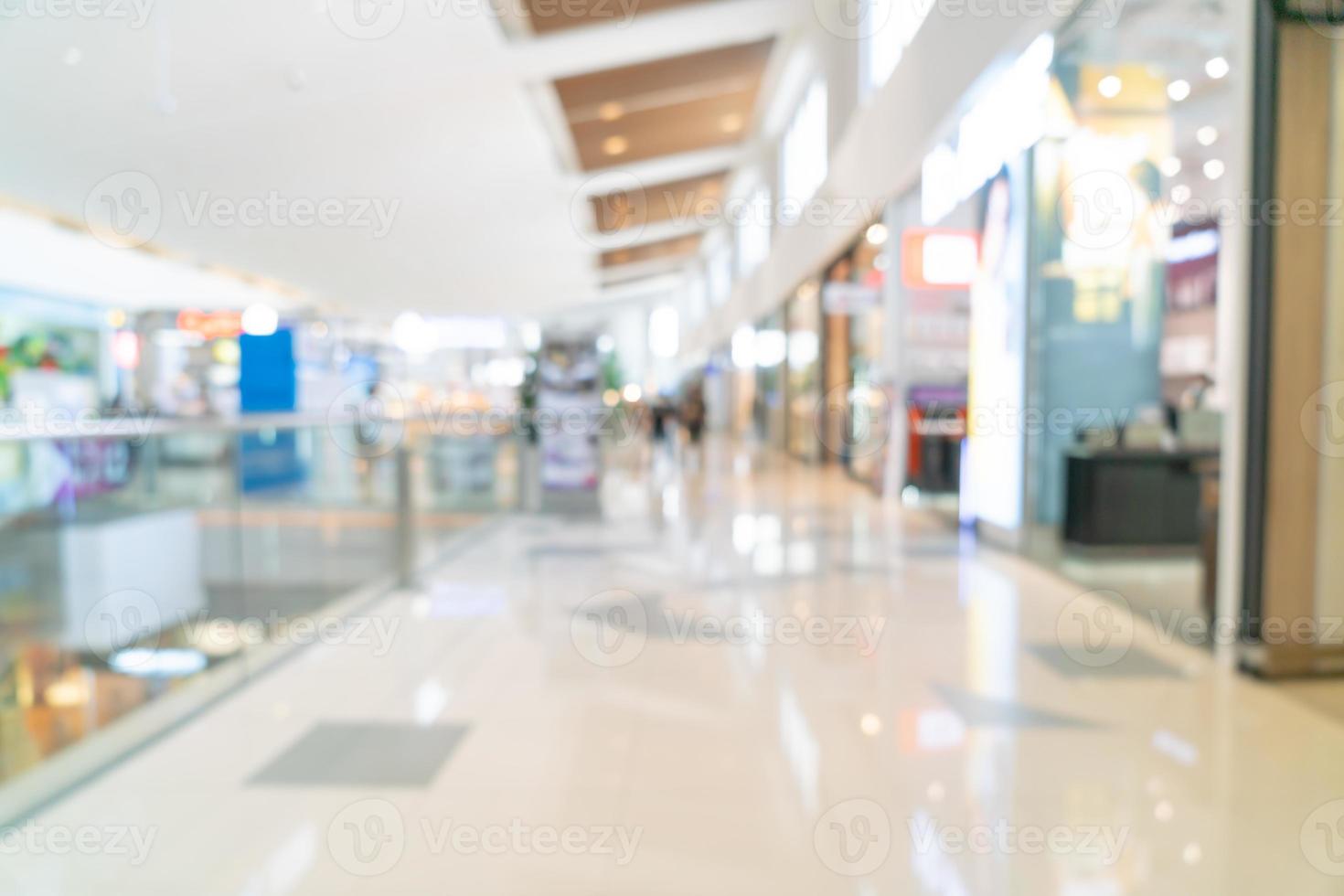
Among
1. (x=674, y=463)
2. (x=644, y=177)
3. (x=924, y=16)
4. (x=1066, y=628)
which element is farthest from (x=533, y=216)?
(x=1066, y=628)

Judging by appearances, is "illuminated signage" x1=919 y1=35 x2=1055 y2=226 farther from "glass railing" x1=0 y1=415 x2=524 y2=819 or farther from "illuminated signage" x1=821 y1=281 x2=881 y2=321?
"glass railing" x1=0 y1=415 x2=524 y2=819

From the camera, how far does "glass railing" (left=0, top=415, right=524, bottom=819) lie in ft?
9.57

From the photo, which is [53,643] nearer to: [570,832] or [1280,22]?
[570,832]

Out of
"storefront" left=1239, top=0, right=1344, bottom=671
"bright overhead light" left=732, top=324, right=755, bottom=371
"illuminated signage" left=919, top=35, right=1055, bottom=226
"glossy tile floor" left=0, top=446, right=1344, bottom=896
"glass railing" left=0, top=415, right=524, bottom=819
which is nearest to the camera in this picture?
"glossy tile floor" left=0, top=446, right=1344, bottom=896

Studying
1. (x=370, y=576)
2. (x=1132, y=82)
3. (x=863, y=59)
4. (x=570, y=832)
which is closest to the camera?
(x=570, y=832)

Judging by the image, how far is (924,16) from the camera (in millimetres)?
8156

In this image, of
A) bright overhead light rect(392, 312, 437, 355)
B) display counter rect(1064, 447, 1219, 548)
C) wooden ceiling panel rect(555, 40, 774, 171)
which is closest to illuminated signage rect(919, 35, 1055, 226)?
display counter rect(1064, 447, 1219, 548)

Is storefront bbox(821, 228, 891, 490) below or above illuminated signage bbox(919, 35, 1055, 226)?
below

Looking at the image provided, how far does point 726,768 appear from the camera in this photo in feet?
9.73

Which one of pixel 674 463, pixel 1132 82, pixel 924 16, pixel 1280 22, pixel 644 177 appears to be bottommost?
pixel 674 463

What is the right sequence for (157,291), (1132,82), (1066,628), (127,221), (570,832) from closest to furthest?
(570,832), (1066,628), (1132,82), (127,221), (157,291)

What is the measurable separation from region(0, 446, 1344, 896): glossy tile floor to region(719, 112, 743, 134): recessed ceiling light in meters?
14.9

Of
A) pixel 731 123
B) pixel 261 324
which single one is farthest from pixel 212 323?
pixel 731 123

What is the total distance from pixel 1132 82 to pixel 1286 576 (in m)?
5.83
